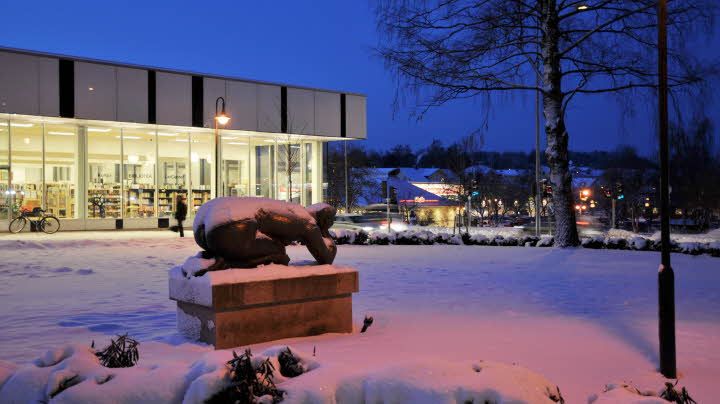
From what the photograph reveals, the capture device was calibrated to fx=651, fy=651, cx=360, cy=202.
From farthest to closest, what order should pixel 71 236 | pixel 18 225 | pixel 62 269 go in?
pixel 18 225 < pixel 71 236 < pixel 62 269

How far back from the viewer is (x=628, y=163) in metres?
69.4

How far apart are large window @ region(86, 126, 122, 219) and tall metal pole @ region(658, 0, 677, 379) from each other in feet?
106

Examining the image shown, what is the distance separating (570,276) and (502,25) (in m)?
8.95

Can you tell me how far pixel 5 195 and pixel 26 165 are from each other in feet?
5.77

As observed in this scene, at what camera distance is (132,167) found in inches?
1401

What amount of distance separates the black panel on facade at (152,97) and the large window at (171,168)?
2481mm

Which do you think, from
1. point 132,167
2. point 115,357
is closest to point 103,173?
point 132,167

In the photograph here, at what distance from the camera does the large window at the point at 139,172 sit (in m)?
35.3

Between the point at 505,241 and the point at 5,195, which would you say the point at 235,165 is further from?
the point at 505,241

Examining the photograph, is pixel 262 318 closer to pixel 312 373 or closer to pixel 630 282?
pixel 312 373

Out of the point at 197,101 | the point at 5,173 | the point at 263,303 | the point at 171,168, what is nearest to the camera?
the point at 263,303

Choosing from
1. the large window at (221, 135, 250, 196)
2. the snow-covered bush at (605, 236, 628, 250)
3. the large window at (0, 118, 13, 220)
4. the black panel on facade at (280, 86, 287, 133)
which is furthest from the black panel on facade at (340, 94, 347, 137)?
the snow-covered bush at (605, 236, 628, 250)

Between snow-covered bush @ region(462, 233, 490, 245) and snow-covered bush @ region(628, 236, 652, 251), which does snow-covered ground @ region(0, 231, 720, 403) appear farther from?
snow-covered bush @ region(462, 233, 490, 245)

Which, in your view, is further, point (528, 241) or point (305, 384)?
point (528, 241)
